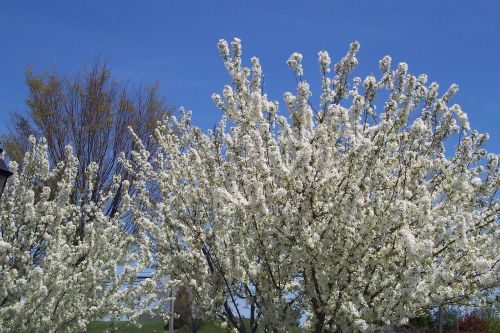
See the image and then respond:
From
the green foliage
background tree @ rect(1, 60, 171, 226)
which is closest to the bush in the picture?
the green foliage

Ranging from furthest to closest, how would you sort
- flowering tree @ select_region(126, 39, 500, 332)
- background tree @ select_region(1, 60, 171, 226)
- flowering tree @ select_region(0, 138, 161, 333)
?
1. background tree @ select_region(1, 60, 171, 226)
2. flowering tree @ select_region(0, 138, 161, 333)
3. flowering tree @ select_region(126, 39, 500, 332)

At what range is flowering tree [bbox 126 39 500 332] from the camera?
6484mm

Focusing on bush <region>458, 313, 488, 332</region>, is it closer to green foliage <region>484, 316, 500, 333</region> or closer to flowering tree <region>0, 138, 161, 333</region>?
green foliage <region>484, 316, 500, 333</region>

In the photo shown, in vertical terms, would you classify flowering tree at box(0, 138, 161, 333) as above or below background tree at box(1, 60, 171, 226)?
below

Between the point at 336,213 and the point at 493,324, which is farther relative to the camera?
the point at 493,324

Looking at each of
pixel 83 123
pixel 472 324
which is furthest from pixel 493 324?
pixel 83 123

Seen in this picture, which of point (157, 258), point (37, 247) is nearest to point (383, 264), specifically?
point (157, 258)

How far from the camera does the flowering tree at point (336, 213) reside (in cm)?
648

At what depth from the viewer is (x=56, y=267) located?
349 inches

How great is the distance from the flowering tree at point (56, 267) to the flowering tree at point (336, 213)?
1.67 m

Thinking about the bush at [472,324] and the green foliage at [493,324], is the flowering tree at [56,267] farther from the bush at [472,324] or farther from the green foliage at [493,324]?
the bush at [472,324]

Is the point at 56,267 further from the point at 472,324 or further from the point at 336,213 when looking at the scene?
the point at 472,324

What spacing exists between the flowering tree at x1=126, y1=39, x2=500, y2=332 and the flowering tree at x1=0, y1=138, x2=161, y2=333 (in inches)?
65.9

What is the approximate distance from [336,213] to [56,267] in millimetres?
4608
